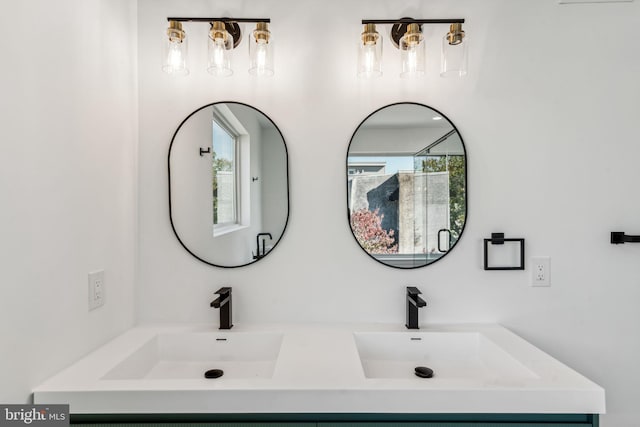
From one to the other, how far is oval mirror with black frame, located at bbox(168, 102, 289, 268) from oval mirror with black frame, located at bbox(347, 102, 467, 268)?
1.09ft

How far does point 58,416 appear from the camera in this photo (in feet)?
3.16

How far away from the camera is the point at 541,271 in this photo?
153 centimetres

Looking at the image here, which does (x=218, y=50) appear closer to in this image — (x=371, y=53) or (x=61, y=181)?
(x=371, y=53)

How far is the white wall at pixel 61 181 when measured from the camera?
91cm

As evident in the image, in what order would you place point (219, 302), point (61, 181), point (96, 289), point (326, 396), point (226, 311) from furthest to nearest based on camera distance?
point (226, 311)
point (219, 302)
point (96, 289)
point (61, 181)
point (326, 396)

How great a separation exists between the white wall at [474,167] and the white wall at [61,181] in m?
0.15

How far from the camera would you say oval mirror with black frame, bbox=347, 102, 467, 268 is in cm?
154

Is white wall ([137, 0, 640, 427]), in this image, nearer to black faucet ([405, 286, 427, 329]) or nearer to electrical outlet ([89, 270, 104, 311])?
black faucet ([405, 286, 427, 329])

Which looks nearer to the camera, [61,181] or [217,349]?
[61,181]

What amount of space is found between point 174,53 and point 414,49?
97 cm

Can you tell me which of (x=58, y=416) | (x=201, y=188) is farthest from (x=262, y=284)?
(x=58, y=416)

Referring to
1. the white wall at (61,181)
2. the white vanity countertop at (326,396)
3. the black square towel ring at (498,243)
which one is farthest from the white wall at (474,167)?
the white vanity countertop at (326,396)

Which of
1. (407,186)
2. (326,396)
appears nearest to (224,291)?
(326,396)

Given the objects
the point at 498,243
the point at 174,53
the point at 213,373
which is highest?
the point at 174,53
